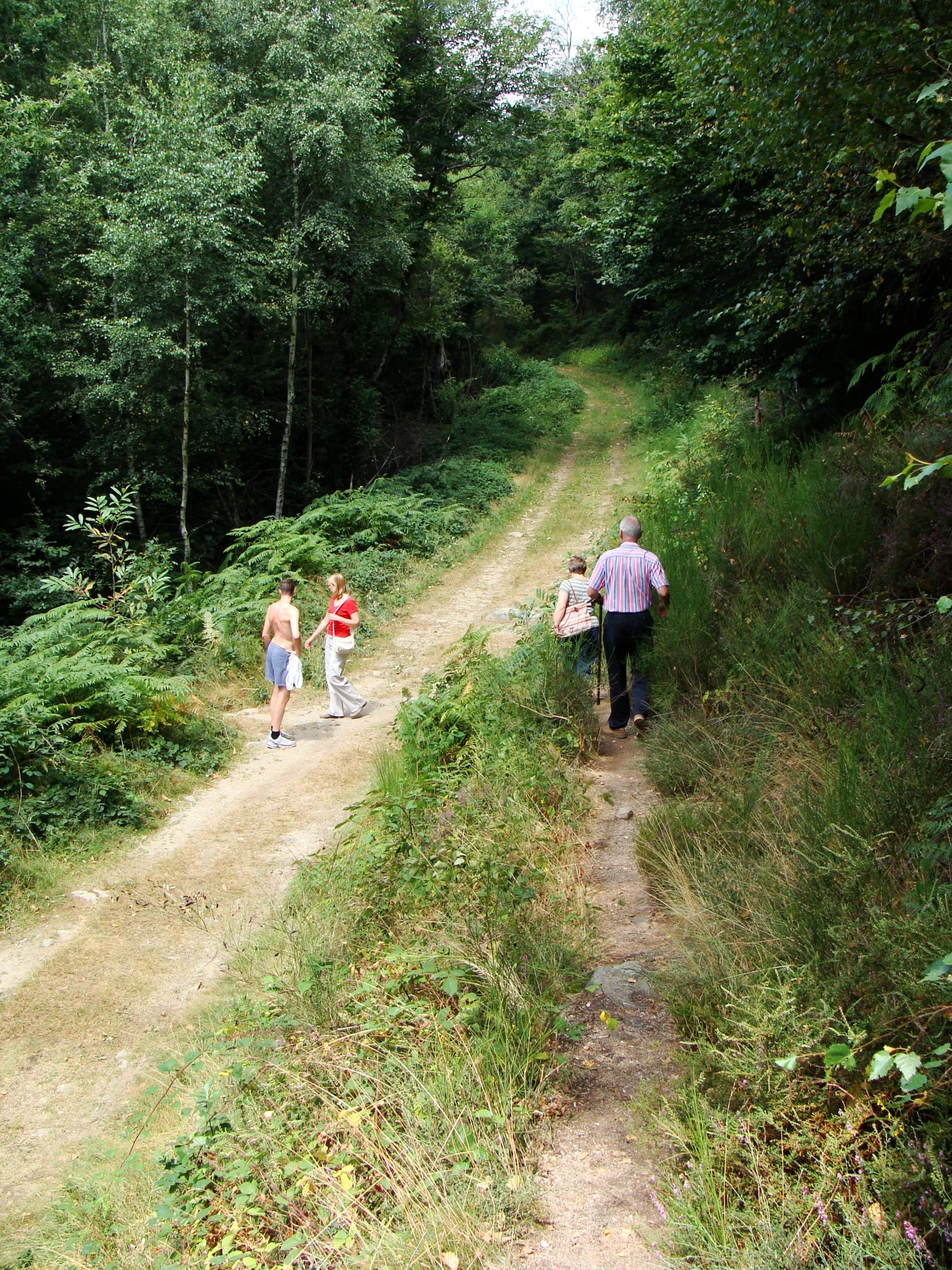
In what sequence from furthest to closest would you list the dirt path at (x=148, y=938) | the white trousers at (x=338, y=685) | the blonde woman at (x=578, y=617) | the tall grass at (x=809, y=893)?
the white trousers at (x=338, y=685) < the blonde woman at (x=578, y=617) < the dirt path at (x=148, y=938) < the tall grass at (x=809, y=893)

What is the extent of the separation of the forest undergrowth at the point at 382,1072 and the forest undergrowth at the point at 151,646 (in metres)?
3.00

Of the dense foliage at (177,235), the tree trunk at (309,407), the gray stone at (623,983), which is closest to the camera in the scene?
the gray stone at (623,983)

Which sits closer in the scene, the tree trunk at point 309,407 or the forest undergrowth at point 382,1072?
the forest undergrowth at point 382,1072

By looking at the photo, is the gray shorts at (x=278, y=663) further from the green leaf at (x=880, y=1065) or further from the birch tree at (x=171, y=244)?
the birch tree at (x=171, y=244)

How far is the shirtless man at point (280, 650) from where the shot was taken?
32.6 feet

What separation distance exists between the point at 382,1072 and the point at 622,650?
4.77m

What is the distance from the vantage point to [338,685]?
10609 millimetres

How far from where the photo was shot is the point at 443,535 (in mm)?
17984

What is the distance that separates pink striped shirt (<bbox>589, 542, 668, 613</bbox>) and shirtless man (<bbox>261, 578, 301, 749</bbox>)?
3868mm

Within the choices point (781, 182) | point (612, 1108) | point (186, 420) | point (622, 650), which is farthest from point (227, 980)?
point (186, 420)

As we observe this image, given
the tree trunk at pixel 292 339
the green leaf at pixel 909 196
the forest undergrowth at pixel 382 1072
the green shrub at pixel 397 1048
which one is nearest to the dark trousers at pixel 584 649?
the green shrub at pixel 397 1048

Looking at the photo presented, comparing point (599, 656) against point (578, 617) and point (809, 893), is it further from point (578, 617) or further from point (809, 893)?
point (809, 893)

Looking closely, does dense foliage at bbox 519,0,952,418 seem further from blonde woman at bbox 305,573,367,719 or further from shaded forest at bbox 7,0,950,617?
blonde woman at bbox 305,573,367,719

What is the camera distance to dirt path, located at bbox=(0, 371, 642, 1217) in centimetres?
498
